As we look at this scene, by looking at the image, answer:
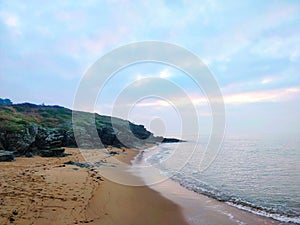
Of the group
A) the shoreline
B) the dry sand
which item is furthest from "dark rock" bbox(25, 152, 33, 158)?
the shoreline

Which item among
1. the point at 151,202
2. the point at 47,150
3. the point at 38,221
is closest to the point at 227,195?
the point at 151,202

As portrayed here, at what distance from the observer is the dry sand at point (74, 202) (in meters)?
8.02

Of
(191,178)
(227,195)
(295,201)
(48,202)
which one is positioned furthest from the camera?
(191,178)

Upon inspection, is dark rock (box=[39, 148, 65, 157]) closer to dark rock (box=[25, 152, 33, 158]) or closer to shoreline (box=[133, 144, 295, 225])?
dark rock (box=[25, 152, 33, 158])

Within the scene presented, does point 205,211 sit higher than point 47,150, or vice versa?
point 47,150

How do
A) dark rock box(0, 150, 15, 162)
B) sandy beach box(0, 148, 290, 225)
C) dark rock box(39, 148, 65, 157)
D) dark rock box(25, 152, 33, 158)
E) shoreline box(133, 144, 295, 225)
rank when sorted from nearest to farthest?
sandy beach box(0, 148, 290, 225) → shoreline box(133, 144, 295, 225) → dark rock box(0, 150, 15, 162) → dark rock box(25, 152, 33, 158) → dark rock box(39, 148, 65, 157)

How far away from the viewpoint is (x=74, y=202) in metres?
9.72

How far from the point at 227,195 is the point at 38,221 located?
11.0 metres

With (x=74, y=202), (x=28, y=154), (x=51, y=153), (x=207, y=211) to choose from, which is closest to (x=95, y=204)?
(x=74, y=202)

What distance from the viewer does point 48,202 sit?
915 cm

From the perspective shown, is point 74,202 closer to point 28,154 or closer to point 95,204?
point 95,204

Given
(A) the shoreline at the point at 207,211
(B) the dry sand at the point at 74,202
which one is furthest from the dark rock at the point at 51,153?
(A) the shoreline at the point at 207,211

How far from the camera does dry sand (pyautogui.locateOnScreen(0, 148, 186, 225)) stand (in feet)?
26.3

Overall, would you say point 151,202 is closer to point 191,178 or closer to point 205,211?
point 205,211
